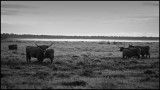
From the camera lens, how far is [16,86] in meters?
11.1

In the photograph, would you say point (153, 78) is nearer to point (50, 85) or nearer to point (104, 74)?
point (104, 74)

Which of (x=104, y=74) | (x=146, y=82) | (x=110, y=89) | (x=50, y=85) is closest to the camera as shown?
(x=110, y=89)

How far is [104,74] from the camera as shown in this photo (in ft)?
48.3

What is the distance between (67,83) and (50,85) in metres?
0.91

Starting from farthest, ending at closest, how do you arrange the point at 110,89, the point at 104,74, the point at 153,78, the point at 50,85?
the point at 104,74 < the point at 153,78 < the point at 50,85 < the point at 110,89

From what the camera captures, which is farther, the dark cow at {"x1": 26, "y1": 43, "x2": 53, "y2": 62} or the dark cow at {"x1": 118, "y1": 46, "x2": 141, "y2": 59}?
the dark cow at {"x1": 118, "y1": 46, "x2": 141, "y2": 59}

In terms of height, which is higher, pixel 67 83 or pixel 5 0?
pixel 5 0

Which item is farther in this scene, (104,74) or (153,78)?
(104,74)

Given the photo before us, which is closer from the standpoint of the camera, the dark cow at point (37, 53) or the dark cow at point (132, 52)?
the dark cow at point (37, 53)

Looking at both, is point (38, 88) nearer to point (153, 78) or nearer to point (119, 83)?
point (119, 83)

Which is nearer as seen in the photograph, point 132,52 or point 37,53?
point 37,53

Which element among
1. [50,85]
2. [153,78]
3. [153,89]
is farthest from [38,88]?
[153,78]

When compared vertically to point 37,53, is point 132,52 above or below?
below

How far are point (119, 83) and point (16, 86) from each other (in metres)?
5.04
